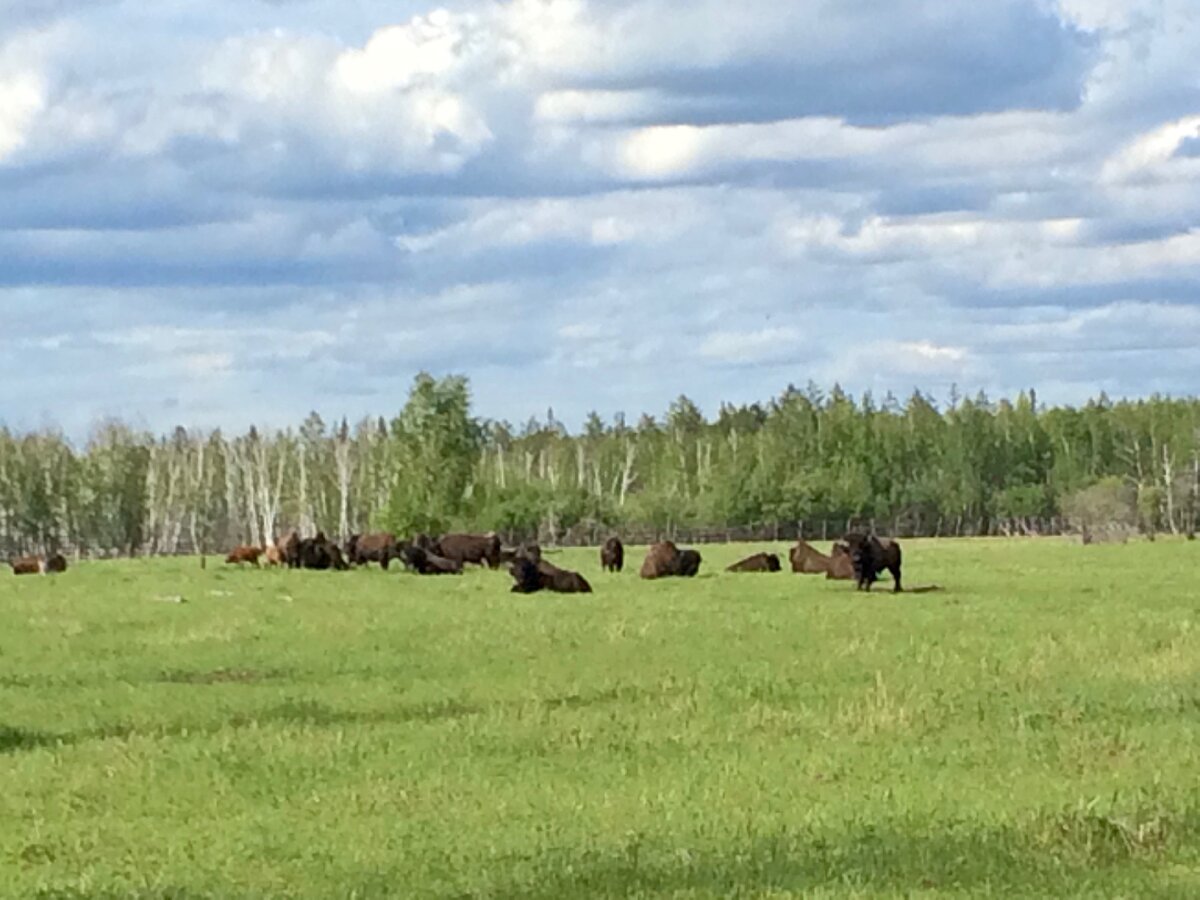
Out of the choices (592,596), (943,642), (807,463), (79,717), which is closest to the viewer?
(79,717)

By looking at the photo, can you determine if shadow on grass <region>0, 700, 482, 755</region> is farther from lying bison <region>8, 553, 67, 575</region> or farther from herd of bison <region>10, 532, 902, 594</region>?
lying bison <region>8, 553, 67, 575</region>

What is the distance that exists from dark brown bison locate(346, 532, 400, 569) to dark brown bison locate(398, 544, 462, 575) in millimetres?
2451

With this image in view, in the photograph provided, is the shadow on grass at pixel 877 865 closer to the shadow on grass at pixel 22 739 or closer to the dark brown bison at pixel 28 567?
the shadow on grass at pixel 22 739

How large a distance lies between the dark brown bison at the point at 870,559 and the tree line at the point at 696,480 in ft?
186

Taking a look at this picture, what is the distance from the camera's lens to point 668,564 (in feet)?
147

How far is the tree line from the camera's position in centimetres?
11944

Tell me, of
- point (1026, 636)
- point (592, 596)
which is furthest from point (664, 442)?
point (1026, 636)

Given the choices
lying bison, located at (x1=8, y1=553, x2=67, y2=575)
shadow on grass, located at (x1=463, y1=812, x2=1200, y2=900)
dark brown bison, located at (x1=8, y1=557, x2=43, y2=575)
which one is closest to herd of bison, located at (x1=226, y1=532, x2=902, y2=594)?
lying bison, located at (x1=8, y1=553, x2=67, y2=575)

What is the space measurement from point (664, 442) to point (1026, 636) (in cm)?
13500

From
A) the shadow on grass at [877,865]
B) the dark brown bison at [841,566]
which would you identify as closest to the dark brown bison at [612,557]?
the dark brown bison at [841,566]

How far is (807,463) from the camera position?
129500mm

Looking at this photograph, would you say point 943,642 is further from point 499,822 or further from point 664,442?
point 664,442

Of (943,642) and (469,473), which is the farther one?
(469,473)

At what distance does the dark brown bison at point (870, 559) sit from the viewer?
36.8 m
